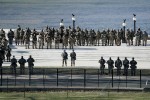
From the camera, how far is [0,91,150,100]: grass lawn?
4019 centimetres

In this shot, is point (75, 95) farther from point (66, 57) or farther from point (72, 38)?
point (72, 38)

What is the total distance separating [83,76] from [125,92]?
16.7 ft

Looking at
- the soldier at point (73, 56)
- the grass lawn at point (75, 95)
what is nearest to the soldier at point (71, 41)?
the soldier at point (73, 56)

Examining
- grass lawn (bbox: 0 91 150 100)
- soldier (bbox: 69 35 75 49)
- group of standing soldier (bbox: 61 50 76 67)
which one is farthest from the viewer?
soldier (bbox: 69 35 75 49)

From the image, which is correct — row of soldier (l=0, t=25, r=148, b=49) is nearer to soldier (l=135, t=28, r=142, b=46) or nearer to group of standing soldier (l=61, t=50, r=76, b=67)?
soldier (l=135, t=28, r=142, b=46)

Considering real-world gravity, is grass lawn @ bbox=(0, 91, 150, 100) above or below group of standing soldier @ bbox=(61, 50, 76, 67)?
below

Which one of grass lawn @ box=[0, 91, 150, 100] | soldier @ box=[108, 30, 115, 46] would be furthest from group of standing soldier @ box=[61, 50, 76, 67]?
grass lawn @ box=[0, 91, 150, 100]

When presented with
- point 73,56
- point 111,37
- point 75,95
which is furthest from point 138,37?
point 75,95

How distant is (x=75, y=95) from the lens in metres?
41.4

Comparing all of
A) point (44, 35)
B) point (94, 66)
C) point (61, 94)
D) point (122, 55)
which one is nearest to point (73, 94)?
point (61, 94)

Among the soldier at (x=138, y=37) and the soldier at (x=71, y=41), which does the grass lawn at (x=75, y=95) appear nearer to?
the soldier at (x=71, y=41)

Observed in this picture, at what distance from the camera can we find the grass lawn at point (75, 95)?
4019cm

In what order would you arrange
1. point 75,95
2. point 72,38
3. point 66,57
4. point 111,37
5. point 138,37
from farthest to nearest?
point 111,37 → point 138,37 → point 72,38 → point 66,57 → point 75,95

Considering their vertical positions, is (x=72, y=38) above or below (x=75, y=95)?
above
